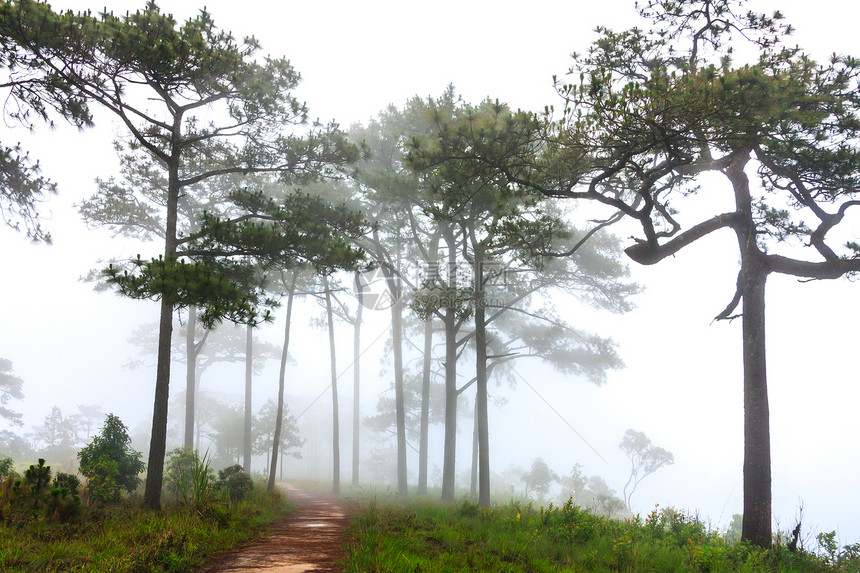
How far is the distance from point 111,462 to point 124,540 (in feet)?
19.5

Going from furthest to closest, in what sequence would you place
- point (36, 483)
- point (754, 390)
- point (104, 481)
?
point (104, 481), point (754, 390), point (36, 483)

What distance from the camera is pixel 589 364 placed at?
20.9m

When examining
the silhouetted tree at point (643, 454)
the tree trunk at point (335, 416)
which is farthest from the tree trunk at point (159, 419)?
the silhouetted tree at point (643, 454)

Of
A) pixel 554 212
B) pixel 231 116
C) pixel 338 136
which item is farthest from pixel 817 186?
pixel 231 116

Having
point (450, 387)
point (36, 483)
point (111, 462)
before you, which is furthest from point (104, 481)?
point (450, 387)

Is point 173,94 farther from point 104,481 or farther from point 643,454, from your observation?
point 643,454

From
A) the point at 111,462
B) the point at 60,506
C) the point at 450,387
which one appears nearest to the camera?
the point at 60,506

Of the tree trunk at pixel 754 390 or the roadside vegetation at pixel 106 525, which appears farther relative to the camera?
the tree trunk at pixel 754 390

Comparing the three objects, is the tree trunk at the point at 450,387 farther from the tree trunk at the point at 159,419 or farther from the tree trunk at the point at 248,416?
the tree trunk at the point at 248,416

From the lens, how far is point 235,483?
38.0 feet

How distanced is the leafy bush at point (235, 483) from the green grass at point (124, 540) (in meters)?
3.09

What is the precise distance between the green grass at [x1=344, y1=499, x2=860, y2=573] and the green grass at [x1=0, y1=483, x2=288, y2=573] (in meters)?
1.74

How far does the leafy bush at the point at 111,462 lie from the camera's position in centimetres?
1002

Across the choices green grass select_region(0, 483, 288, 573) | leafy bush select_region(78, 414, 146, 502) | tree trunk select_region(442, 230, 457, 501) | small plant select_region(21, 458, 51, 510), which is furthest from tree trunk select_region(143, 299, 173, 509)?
tree trunk select_region(442, 230, 457, 501)
